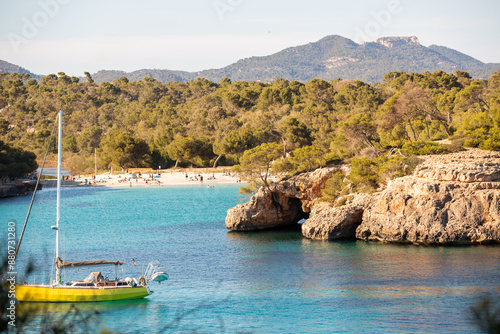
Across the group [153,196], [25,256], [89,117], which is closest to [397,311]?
[25,256]

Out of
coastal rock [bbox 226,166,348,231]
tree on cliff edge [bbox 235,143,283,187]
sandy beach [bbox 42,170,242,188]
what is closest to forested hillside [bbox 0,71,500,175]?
tree on cliff edge [bbox 235,143,283,187]

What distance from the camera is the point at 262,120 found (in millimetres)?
87875

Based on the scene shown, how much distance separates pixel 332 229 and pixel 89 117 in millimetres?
96986

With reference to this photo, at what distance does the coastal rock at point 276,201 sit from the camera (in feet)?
131

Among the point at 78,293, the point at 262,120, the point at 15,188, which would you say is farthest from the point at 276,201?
the point at 262,120

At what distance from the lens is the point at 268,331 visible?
19734 millimetres

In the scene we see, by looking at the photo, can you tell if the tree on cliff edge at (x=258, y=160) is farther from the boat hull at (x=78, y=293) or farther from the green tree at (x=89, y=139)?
the green tree at (x=89, y=139)

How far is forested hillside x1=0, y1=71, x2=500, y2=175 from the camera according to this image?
148 feet

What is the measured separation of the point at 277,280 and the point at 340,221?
9955 millimetres

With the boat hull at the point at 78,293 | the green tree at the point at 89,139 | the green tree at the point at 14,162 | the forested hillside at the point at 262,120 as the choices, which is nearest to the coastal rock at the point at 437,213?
the forested hillside at the point at 262,120

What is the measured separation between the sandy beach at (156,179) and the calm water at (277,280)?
3219 centimetres

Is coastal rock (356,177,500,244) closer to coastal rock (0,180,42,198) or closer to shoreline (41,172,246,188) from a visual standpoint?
shoreline (41,172,246,188)

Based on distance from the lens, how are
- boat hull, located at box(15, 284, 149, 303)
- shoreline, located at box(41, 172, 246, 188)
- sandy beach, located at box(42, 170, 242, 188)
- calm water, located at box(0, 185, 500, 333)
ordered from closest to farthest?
calm water, located at box(0, 185, 500, 333) < boat hull, located at box(15, 284, 149, 303) < shoreline, located at box(41, 172, 246, 188) < sandy beach, located at box(42, 170, 242, 188)

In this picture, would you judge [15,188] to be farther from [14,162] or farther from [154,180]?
[154,180]
